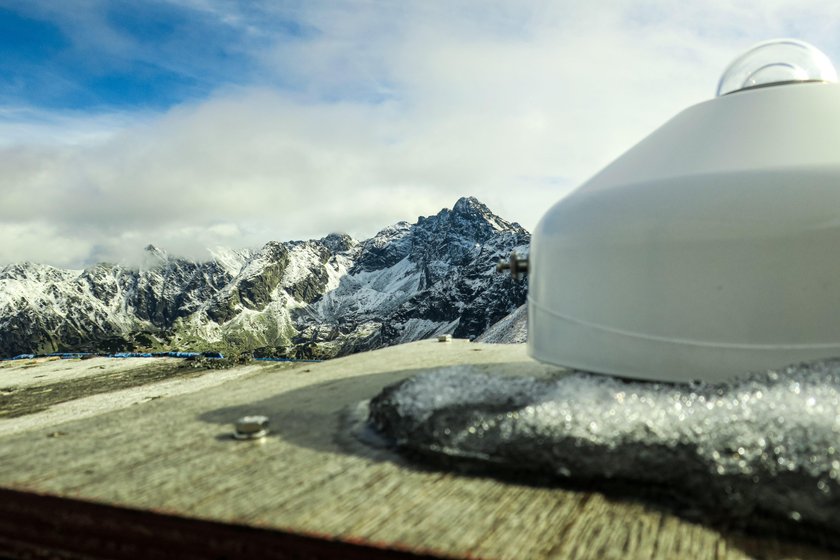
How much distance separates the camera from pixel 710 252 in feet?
12.7

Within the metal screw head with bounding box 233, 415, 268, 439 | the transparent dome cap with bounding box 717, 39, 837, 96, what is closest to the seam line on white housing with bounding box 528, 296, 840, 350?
the metal screw head with bounding box 233, 415, 268, 439

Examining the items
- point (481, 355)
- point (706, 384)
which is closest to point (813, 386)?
point (706, 384)

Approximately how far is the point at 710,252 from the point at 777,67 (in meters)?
2.74

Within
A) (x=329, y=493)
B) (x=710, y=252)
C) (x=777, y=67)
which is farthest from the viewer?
(x=777, y=67)

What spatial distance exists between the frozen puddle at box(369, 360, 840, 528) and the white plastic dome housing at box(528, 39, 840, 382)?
12.2 inches

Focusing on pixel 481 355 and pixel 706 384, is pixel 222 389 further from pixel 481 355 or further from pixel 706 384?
pixel 706 384

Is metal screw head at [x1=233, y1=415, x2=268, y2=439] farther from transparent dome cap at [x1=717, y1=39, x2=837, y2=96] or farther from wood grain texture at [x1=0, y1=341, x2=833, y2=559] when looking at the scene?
transparent dome cap at [x1=717, y1=39, x2=837, y2=96]

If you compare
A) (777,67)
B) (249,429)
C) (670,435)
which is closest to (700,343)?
(670,435)

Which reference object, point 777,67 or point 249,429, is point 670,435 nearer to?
point 249,429

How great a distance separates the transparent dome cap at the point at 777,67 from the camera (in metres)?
5.35

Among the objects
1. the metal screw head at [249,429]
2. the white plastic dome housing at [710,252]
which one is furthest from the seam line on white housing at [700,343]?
the metal screw head at [249,429]

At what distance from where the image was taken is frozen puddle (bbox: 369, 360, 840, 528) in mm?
2525

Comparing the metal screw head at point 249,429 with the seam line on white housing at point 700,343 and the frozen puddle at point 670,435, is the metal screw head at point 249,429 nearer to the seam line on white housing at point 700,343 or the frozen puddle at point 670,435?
the frozen puddle at point 670,435

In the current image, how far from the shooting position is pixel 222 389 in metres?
6.29
